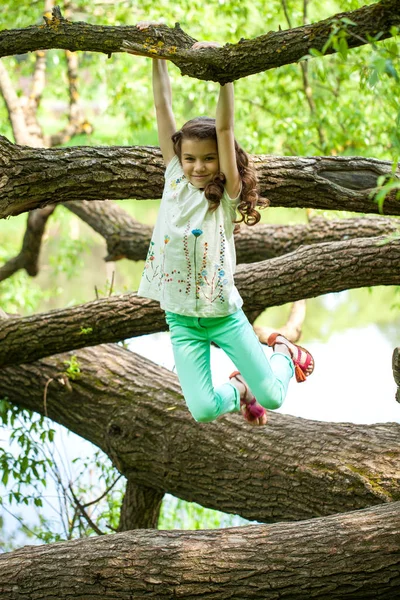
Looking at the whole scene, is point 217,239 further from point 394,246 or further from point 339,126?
point 339,126

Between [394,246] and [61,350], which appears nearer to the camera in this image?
[394,246]

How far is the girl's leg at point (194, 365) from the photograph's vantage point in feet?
10.7

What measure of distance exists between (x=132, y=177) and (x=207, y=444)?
156 cm

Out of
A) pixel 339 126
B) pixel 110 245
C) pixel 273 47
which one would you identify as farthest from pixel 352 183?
pixel 339 126

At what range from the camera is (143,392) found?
4.79m

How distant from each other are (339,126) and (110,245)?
239 cm

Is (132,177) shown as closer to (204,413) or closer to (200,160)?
(200,160)

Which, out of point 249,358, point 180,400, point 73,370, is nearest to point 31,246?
point 73,370

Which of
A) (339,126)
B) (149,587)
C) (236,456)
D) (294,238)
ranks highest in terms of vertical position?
(339,126)

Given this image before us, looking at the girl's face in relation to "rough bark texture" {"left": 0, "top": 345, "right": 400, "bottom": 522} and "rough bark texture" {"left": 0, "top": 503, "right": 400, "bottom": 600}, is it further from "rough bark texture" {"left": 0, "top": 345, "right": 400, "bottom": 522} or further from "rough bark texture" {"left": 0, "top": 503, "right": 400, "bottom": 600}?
"rough bark texture" {"left": 0, "top": 345, "right": 400, "bottom": 522}

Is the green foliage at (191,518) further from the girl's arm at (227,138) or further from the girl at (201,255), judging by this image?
the girl's arm at (227,138)

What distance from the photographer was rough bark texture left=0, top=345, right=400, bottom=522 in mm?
3914

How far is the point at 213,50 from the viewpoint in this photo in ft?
8.71

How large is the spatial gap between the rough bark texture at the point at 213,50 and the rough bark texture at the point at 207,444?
202 centimetres
